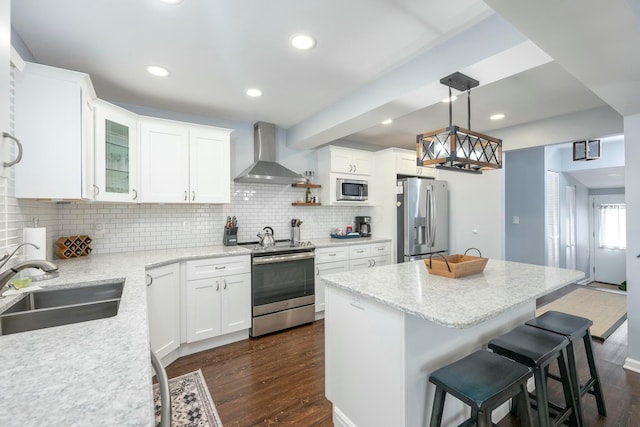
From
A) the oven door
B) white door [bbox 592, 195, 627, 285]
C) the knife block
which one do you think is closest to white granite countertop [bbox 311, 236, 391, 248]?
the oven door

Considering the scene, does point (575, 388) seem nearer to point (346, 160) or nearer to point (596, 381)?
point (596, 381)

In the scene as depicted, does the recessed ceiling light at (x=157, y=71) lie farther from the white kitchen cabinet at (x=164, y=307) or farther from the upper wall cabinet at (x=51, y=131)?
the white kitchen cabinet at (x=164, y=307)

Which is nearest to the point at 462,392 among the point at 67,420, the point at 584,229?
the point at 67,420

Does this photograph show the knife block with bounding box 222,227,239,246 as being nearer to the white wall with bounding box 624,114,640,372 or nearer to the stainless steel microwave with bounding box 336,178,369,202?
the stainless steel microwave with bounding box 336,178,369,202

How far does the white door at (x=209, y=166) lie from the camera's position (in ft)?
10.2

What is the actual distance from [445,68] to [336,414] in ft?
7.79

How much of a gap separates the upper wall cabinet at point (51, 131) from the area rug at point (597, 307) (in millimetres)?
5031

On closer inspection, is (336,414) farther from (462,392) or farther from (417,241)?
(417,241)

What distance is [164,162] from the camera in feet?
9.67

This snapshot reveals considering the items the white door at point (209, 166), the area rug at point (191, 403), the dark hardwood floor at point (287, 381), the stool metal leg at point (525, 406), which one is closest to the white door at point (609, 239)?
the dark hardwood floor at point (287, 381)

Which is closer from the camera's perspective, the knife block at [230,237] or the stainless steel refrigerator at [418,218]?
the knife block at [230,237]

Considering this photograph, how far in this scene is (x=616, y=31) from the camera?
4.23 ft

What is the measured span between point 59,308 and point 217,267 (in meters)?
1.57

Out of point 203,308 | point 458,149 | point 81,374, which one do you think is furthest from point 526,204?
point 81,374
